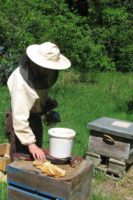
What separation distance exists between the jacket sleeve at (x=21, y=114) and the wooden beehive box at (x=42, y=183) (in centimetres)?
22

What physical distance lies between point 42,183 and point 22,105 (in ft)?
2.18

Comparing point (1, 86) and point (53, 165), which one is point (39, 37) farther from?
point (53, 165)

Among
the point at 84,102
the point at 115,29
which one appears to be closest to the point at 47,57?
the point at 84,102

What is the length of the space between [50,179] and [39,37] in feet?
23.8

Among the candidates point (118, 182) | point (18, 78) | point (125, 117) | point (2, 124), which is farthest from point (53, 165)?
point (125, 117)

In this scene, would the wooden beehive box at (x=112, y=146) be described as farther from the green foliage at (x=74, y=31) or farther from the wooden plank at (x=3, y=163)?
Answer: the green foliage at (x=74, y=31)

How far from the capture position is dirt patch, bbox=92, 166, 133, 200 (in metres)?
4.96

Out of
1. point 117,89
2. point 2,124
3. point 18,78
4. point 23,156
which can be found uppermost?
point 18,78

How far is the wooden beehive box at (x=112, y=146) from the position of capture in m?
5.34

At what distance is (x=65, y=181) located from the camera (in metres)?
3.33

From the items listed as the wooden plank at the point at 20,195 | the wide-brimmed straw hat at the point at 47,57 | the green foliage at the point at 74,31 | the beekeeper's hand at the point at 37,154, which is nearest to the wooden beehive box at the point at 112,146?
the wide-brimmed straw hat at the point at 47,57

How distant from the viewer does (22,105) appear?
362cm

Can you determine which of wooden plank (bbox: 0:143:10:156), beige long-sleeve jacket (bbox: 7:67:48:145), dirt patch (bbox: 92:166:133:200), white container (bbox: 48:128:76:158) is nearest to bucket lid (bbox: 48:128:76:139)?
white container (bbox: 48:128:76:158)

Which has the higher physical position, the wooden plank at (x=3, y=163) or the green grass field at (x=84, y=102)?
the wooden plank at (x=3, y=163)
